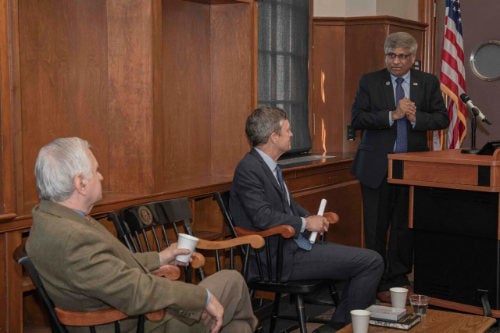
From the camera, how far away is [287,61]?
17.7 ft

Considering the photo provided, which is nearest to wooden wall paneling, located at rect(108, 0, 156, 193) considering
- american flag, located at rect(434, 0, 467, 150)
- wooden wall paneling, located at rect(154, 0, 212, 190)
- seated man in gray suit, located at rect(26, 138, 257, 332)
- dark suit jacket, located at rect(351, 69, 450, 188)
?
wooden wall paneling, located at rect(154, 0, 212, 190)

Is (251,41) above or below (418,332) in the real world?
above

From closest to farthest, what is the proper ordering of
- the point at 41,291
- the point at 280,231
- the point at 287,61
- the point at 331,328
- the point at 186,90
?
the point at 41,291 → the point at 280,231 → the point at 331,328 → the point at 186,90 → the point at 287,61

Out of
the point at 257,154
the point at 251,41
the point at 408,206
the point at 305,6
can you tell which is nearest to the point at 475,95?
the point at 305,6

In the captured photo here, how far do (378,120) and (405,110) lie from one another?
0.18 metres

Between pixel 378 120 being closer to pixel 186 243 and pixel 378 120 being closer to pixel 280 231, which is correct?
pixel 280 231

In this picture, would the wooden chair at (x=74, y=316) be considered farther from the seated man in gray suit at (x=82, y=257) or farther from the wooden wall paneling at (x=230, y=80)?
the wooden wall paneling at (x=230, y=80)

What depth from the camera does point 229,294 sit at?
110 inches

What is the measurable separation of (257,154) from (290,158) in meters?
1.75

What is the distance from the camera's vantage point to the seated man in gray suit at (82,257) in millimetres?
2322

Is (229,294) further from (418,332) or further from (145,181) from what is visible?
(145,181)

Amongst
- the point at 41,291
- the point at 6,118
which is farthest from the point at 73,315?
the point at 6,118

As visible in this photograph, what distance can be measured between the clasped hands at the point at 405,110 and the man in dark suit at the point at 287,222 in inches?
38.2

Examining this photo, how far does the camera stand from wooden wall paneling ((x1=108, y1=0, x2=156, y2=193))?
3.64 m
